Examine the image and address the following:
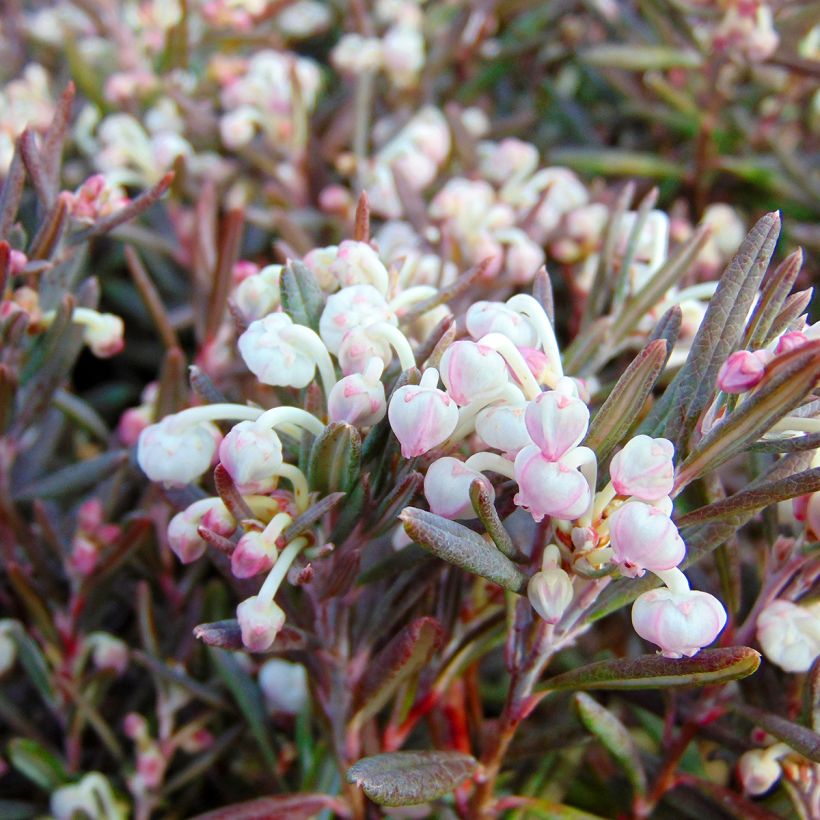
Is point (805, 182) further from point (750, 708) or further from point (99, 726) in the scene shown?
point (99, 726)

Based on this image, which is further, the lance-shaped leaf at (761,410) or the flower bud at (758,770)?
the flower bud at (758,770)

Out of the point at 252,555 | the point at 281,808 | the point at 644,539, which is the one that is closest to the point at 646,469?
the point at 644,539

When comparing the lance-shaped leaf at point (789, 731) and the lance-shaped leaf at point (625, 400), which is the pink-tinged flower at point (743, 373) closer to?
the lance-shaped leaf at point (625, 400)

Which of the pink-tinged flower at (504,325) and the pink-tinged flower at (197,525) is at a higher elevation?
the pink-tinged flower at (504,325)

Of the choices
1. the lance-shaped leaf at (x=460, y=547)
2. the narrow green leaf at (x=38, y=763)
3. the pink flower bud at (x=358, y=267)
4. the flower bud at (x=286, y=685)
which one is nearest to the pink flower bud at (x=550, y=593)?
the lance-shaped leaf at (x=460, y=547)

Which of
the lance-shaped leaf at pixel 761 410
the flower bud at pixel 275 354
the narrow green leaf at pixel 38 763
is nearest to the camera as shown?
the lance-shaped leaf at pixel 761 410

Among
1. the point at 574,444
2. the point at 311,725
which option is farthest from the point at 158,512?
the point at 574,444

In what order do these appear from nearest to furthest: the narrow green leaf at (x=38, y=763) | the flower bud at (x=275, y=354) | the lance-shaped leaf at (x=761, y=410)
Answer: the lance-shaped leaf at (x=761, y=410) → the flower bud at (x=275, y=354) → the narrow green leaf at (x=38, y=763)

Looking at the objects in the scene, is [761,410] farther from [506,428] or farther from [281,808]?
[281,808]
